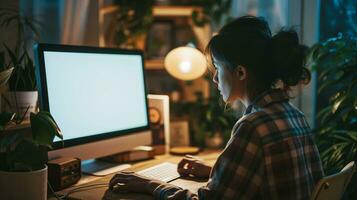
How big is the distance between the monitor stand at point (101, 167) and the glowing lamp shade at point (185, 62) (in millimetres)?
559

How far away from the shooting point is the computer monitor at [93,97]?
136cm

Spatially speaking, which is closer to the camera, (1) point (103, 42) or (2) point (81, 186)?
(2) point (81, 186)

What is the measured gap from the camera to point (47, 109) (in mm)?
1322

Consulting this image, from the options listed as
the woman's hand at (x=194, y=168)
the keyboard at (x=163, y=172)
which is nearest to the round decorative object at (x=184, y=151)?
the keyboard at (x=163, y=172)

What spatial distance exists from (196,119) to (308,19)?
2.64 ft

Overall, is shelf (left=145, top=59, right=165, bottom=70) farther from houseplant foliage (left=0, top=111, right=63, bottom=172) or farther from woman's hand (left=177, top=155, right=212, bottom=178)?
houseplant foliage (left=0, top=111, right=63, bottom=172)

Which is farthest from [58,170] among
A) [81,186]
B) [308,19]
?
[308,19]

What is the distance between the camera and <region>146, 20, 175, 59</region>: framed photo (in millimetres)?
2600

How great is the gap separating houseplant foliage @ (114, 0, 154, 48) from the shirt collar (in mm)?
1487

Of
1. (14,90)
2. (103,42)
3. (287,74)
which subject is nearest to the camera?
(287,74)

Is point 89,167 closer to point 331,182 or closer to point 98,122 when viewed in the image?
point 98,122

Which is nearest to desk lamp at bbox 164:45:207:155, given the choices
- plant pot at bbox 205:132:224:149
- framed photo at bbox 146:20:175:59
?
plant pot at bbox 205:132:224:149

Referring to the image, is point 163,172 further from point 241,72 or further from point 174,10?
point 174,10

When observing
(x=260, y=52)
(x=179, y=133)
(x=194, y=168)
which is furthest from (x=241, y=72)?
(x=179, y=133)
